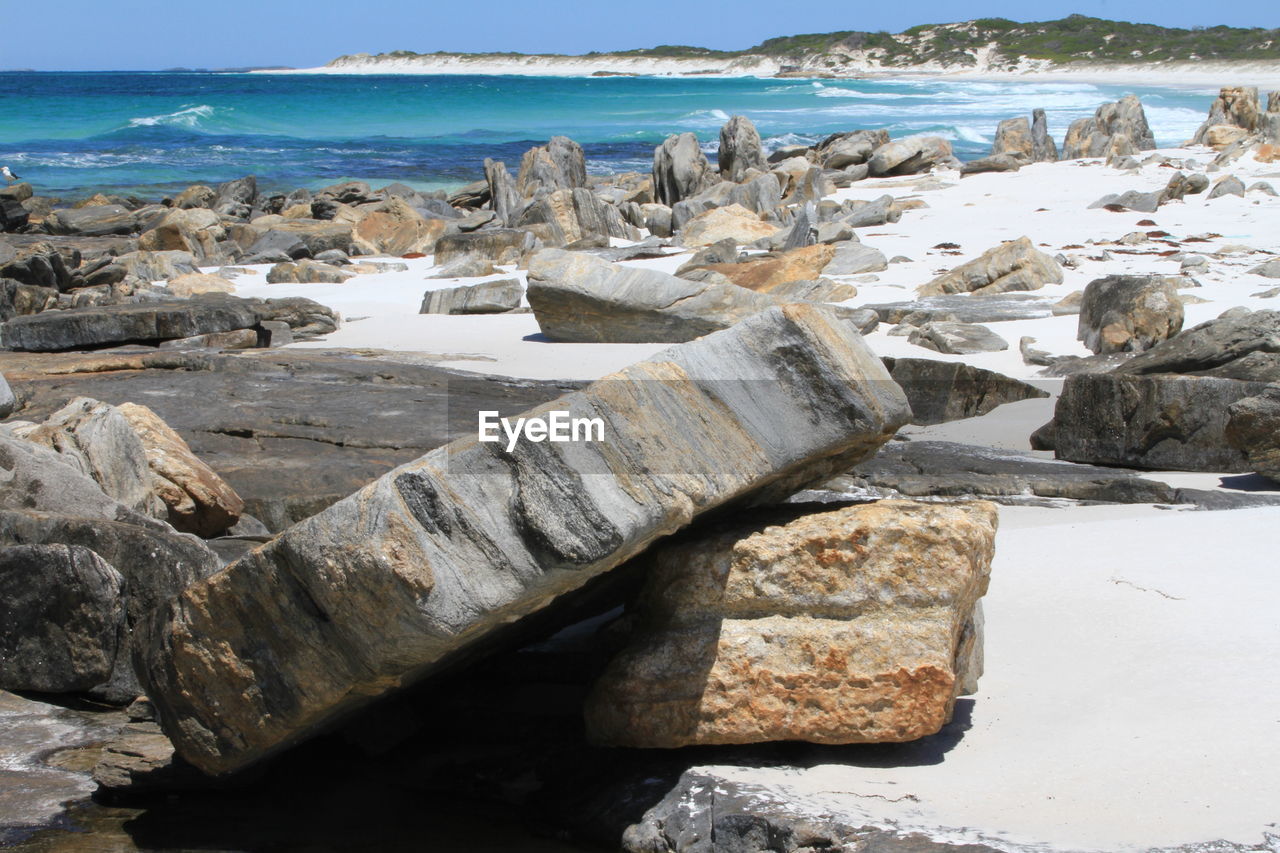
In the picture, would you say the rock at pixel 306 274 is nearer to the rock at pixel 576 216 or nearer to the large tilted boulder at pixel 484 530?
the rock at pixel 576 216

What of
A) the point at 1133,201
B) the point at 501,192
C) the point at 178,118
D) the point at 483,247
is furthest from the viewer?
the point at 178,118

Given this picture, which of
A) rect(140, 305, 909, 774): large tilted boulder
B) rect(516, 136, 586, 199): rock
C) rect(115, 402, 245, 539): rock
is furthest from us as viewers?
rect(516, 136, 586, 199): rock

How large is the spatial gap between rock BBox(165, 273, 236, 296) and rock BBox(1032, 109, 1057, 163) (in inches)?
713

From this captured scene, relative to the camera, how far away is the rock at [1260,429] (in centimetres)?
587

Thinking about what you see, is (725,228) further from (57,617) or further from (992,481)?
(57,617)

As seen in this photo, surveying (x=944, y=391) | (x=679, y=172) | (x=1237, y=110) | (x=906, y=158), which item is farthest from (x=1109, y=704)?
(x=1237, y=110)

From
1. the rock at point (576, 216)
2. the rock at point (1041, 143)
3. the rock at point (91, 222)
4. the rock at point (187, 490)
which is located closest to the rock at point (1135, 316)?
the rock at point (187, 490)

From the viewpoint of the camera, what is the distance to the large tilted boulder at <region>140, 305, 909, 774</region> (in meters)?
3.00

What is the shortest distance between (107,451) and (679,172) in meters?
17.8

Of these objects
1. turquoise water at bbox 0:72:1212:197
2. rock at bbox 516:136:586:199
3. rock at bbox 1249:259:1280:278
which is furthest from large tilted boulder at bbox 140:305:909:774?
turquoise water at bbox 0:72:1212:197

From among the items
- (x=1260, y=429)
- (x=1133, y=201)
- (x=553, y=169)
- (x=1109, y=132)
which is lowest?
(x=1260, y=429)

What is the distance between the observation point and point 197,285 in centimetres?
1379

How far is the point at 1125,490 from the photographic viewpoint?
5867mm

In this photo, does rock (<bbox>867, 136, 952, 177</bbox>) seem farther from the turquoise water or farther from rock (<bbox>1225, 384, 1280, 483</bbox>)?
rock (<bbox>1225, 384, 1280, 483</bbox>)
